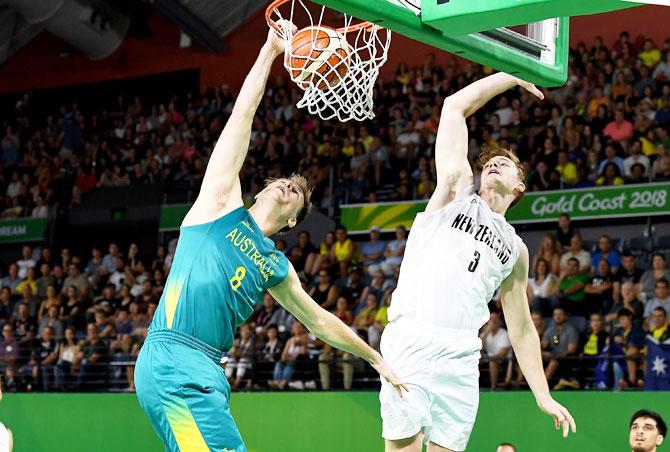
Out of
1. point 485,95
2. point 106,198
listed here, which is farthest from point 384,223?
point 485,95

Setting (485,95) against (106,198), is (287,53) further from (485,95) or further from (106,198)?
(106,198)

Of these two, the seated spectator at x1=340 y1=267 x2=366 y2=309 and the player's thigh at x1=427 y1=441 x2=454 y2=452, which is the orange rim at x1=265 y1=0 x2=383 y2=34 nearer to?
the player's thigh at x1=427 y1=441 x2=454 y2=452

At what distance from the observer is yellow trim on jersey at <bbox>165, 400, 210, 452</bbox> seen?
4.37 metres

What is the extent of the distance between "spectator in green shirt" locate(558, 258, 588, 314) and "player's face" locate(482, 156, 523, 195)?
6677 mm

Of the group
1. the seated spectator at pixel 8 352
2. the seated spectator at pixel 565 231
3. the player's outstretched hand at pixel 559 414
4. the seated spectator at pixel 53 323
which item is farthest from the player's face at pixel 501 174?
the seated spectator at pixel 53 323

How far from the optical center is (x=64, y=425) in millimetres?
14328

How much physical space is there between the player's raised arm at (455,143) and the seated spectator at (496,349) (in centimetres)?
575

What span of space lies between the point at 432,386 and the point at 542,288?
23.5 feet

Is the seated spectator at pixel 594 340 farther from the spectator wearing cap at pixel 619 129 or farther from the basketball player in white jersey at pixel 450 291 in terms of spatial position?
the basketball player in white jersey at pixel 450 291

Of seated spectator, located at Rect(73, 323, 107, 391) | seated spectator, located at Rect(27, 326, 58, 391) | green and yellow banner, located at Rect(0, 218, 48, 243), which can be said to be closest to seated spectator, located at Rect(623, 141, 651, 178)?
seated spectator, located at Rect(73, 323, 107, 391)

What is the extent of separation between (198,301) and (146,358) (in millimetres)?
319

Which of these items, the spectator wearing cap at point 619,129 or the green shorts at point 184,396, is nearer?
the green shorts at point 184,396

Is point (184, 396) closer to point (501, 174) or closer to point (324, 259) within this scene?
point (501, 174)

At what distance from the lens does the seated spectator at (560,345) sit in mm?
11133
